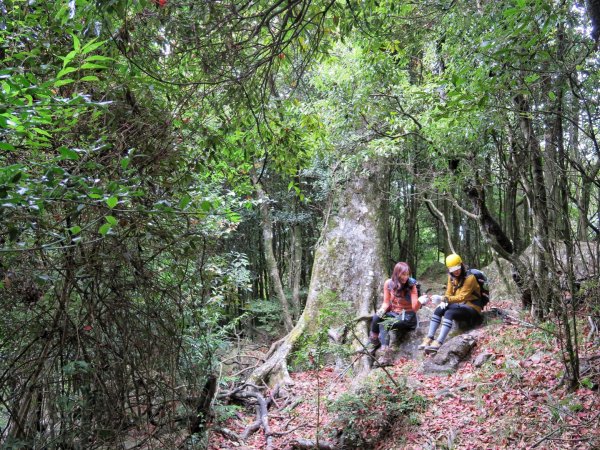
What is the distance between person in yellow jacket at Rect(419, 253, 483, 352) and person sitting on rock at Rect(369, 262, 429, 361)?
0.50 m

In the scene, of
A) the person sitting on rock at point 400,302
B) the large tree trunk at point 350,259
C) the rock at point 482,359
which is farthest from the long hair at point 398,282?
the rock at point 482,359

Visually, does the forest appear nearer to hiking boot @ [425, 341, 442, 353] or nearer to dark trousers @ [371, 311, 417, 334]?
hiking boot @ [425, 341, 442, 353]

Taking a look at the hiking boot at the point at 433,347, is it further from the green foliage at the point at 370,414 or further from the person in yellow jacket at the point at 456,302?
the green foliage at the point at 370,414

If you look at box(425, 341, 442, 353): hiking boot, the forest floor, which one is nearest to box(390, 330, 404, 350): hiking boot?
the forest floor

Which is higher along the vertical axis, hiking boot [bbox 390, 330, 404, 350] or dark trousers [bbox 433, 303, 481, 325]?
dark trousers [bbox 433, 303, 481, 325]

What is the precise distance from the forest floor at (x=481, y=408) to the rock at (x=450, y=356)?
0.09m

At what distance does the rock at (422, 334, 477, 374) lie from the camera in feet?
20.5

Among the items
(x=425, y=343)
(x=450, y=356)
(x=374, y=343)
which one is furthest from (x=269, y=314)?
(x=450, y=356)

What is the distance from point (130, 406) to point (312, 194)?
38.8 ft

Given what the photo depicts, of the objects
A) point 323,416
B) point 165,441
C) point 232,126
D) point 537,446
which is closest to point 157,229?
point 232,126

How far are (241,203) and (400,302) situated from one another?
349 cm

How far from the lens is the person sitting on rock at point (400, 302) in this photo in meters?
7.30

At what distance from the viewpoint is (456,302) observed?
695 cm

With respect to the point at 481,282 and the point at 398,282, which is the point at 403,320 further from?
the point at 481,282
